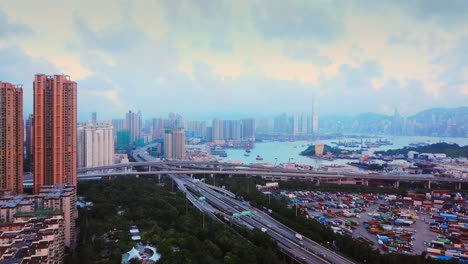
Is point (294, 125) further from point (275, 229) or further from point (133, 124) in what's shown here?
point (275, 229)

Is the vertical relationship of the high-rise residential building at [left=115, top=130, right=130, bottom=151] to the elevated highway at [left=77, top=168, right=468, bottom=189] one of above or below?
above

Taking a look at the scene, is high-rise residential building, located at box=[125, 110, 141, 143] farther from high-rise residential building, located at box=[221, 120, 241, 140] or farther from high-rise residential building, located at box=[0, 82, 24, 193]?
high-rise residential building, located at box=[0, 82, 24, 193]

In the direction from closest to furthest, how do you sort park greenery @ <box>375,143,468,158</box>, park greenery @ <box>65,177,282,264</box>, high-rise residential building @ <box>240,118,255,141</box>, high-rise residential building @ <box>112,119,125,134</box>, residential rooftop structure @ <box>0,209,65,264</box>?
residential rooftop structure @ <box>0,209,65,264</box>, park greenery @ <box>65,177,282,264</box>, park greenery @ <box>375,143,468,158</box>, high-rise residential building @ <box>112,119,125,134</box>, high-rise residential building @ <box>240,118,255,141</box>

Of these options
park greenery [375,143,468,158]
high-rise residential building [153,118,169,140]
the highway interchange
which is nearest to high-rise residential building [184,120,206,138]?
high-rise residential building [153,118,169,140]

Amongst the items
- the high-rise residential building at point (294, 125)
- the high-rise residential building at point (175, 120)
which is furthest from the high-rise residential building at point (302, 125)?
the high-rise residential building at point (175, 120)

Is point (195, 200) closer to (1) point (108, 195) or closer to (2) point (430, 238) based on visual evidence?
(1) point (108, 195)

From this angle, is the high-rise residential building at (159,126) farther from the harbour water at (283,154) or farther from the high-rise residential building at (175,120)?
the harbour water at (283,154)
